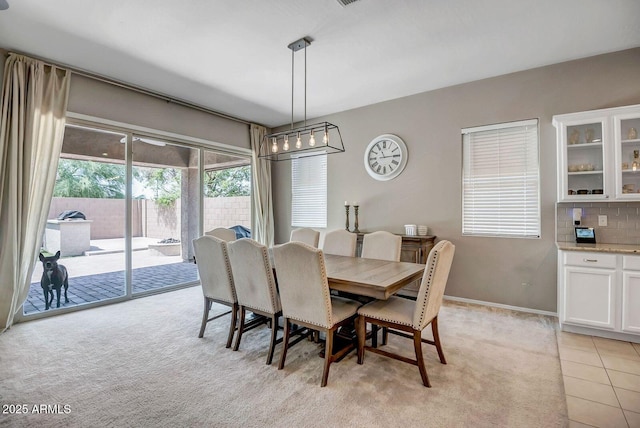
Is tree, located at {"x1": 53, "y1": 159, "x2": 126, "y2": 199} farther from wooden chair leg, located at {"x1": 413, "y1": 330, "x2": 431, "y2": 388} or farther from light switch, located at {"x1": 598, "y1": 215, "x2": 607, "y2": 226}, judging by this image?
light switch, located at {"x1": 598, "y1": 215, "x2": 607, "y2": 226}

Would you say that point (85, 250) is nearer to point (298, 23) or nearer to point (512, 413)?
point (298, 23)

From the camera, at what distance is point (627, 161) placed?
3000 millimetres

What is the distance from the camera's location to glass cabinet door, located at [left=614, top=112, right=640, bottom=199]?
115 inches

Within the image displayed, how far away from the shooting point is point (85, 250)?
3.78m

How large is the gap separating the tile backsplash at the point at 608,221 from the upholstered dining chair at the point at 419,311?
2.04 m

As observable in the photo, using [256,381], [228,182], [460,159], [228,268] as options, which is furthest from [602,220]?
[228,182]

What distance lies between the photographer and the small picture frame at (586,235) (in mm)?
3123

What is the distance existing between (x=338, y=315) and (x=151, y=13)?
2888 mm

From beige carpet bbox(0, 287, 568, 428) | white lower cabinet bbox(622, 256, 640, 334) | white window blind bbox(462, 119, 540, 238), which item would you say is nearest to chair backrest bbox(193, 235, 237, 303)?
beige carpet bbox(0, 287, 568, 428)

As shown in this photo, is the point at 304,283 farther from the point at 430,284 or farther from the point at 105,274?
the point at 105,274

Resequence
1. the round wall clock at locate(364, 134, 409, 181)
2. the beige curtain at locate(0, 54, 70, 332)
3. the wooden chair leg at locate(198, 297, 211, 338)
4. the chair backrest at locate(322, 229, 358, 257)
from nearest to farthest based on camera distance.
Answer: the wooden chair leg at locate(198, 297, 211, 338) → the beige curtain at locate(0, 54, 70, 332) → the chair backrest at locate(322, 229, 358, 257) → the round wall clock at locate(364, 134, 409, 181)

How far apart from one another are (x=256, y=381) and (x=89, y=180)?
10.9ft

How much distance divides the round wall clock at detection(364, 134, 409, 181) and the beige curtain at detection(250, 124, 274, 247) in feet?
6.69

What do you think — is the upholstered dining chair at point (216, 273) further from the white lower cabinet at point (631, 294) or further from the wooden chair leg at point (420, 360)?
the white lower cabinet at point (631, 294)
